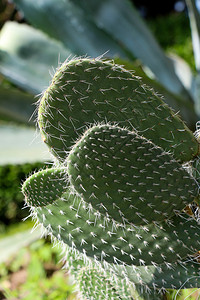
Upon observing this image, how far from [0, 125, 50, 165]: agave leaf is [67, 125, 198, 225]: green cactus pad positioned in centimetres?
184

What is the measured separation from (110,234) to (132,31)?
2.12m

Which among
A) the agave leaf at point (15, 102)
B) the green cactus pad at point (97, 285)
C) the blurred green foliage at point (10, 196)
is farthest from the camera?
the blurred green foliage at point (10, 196)

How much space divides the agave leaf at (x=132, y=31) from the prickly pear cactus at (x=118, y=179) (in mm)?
1885

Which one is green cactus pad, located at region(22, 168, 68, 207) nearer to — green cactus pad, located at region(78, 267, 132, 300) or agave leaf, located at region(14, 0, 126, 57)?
green cactus pad, located at region(78, 267, 132, 300)

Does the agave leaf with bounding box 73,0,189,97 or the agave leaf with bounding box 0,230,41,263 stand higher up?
the agave leaf with bounding box 73,0,189,97

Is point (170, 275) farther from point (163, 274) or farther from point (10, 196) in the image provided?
point (10, 196)

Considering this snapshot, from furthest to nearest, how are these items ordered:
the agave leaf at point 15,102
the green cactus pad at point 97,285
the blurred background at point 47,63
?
the agave leaf at point 15,102 → the blurred background at point 47,63 → the green cactus pad at point 97,285

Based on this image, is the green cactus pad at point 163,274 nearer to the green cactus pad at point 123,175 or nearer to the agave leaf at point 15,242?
the green cactus pad at point 123,175

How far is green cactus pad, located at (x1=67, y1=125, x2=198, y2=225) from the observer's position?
841 millimetres

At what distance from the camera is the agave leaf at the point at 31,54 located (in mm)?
2916

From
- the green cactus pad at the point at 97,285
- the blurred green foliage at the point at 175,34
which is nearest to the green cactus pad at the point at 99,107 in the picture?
the green cactus pad at the point at 97,285

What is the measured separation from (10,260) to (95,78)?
258cm

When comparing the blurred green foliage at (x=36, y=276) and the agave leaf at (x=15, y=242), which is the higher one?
the agave leaf at (x=15, y=242)

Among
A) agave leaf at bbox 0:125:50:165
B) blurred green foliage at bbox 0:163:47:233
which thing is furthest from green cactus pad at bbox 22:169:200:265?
blurred green foliage at bbox 0:163:47:233
